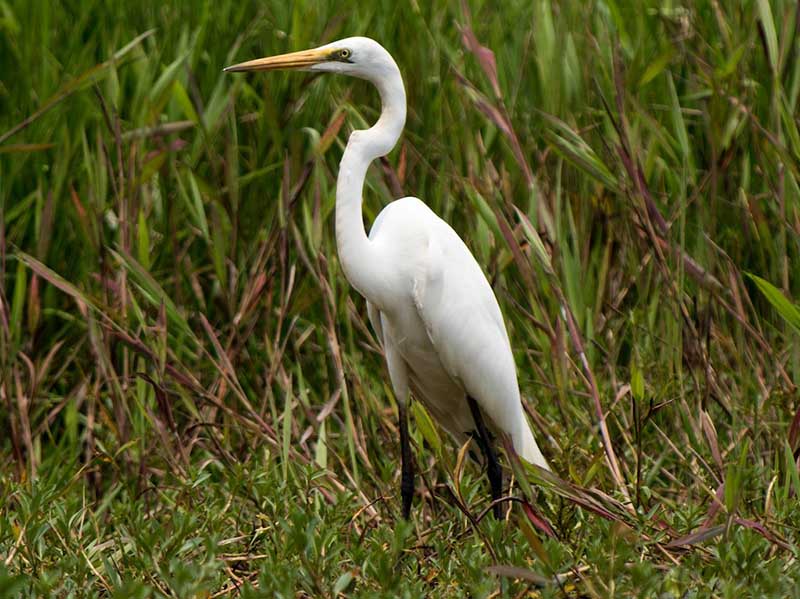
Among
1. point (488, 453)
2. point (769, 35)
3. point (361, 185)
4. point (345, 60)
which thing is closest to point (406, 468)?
point (488, 453)

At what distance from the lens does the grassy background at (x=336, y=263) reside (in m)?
2.28

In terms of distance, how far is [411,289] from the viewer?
2311 millimetres

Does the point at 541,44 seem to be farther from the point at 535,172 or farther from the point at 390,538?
the point at 390,538

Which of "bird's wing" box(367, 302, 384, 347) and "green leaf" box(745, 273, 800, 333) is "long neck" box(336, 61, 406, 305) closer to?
"bird's wing" box(367, 302, 384, 347)

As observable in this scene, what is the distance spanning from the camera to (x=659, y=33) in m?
3.12

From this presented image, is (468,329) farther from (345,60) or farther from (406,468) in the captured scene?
(345,60)

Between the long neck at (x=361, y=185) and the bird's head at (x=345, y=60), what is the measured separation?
0.06 ft

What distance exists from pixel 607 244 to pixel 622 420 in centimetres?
47

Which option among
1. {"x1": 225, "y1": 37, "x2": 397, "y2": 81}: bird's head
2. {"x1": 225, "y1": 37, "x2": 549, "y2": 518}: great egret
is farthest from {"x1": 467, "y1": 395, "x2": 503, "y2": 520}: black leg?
{"x1": 225, "y1": 37, "x2": 397, "y2": 81}: bird's head

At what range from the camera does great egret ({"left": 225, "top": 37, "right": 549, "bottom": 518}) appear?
2195mm

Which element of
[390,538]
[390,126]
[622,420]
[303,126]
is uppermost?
[390,126]

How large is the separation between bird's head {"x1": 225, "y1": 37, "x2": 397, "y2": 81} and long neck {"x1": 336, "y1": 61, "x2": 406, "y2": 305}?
0.02 metres

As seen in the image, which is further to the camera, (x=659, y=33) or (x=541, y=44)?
(x=659, y=33)

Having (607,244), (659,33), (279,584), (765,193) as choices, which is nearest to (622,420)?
(607,244)
